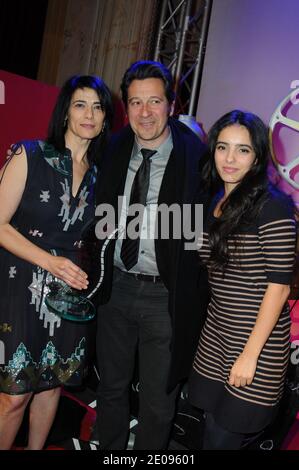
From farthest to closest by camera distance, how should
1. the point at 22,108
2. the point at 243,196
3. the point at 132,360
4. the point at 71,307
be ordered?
the point at 22,108, the point at 132,360, the point at 71,307, the point at 243,196

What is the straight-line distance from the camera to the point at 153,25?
5004mm

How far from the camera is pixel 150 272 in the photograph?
2070mm

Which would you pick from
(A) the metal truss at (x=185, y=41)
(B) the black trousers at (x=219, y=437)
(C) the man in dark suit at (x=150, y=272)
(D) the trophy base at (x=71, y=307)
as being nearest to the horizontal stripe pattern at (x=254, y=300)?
(B) the black trousers at (x=219, y=437)

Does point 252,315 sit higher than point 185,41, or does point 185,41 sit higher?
point 185,41

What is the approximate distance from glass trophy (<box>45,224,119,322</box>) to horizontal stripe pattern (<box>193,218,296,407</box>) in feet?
1.67

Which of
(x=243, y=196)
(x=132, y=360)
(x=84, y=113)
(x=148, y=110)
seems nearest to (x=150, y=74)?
(x=148, y=110)

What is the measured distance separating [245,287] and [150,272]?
1.67 ft

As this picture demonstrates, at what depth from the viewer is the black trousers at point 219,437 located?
5.83ft

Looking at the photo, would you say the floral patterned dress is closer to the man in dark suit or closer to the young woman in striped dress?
the man in dark suit

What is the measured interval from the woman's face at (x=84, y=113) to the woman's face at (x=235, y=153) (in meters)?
0.61

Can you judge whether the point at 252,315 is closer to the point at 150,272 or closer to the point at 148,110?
the point at 150,272
